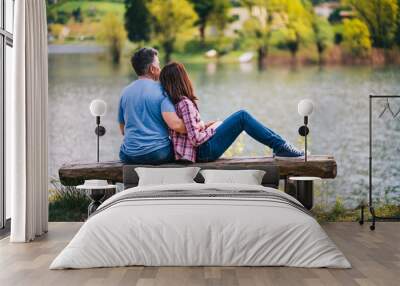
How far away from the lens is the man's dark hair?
773 cm

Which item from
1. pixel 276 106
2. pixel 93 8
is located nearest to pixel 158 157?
pixel 276 106

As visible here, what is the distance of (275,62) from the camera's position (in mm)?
8461

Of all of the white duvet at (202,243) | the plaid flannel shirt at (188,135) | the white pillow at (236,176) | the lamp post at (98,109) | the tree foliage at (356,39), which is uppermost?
the tree foliage at (356,39)

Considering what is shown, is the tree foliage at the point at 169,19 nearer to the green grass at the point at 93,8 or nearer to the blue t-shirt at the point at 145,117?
the green grass at the point at 93,8

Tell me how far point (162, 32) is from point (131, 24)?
0.38 meters

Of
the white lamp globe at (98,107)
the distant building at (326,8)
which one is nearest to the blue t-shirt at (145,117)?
the white lamp globe at (98,107)

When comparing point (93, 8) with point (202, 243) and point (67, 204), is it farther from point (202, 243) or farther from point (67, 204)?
point (202, 243)

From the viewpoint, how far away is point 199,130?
7.38 m

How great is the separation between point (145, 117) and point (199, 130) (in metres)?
0.58

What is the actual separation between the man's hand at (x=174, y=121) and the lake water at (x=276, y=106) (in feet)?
3.43

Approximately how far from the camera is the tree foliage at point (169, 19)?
8398 millimetres

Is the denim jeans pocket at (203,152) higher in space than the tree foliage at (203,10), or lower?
lower

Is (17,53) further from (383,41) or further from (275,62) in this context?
(383,41)

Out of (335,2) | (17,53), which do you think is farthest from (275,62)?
(17,53)
